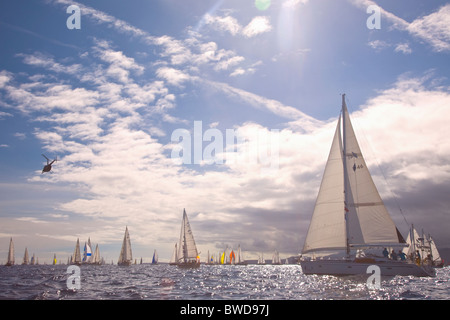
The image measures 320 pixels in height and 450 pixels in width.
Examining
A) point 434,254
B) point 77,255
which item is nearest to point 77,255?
point 77,255

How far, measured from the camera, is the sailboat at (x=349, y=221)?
125 ft

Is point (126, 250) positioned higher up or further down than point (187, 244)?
further down

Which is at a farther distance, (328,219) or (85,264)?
(85,264)

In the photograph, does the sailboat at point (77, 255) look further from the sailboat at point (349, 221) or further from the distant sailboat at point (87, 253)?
the sailboat at point (349, 221)

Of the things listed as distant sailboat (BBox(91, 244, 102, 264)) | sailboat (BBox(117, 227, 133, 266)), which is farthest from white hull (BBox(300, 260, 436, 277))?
distant sailboat (BBox(91, 244, 102, 264))

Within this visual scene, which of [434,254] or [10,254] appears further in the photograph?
[10,254]

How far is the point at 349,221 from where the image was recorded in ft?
132

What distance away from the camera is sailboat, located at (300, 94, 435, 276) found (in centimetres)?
3800

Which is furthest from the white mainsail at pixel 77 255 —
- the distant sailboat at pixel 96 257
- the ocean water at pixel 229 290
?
the ocean water at pixel 229 290

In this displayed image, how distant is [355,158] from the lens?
4138cm

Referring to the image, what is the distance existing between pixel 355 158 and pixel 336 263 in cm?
1278

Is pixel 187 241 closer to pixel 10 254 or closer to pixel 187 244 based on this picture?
pixel 187 244
